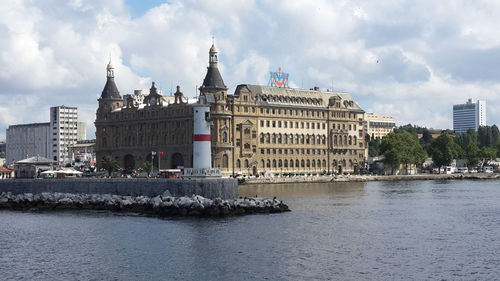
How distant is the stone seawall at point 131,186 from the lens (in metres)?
90.6

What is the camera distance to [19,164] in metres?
138

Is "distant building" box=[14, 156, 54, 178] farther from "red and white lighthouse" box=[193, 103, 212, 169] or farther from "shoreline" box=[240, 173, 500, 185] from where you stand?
"red and white lighthouse" box=[193, 103, 212, 169]

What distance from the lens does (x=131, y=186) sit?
97.7 metres

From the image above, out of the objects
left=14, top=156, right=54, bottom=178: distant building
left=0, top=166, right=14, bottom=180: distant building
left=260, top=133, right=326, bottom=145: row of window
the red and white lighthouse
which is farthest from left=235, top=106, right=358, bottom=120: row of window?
the red and white lighthouse

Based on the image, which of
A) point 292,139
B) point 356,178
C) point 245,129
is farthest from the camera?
point 292,139

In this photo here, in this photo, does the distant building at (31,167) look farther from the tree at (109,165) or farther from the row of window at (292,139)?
the row of window at (292,139)

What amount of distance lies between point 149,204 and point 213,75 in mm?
74488

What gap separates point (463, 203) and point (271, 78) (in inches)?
3257

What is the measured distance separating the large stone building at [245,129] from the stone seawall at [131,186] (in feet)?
171

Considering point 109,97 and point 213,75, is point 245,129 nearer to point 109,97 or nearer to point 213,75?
point 213,75

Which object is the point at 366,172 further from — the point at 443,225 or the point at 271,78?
the point at 443,225

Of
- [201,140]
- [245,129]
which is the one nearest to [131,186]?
[201,140]

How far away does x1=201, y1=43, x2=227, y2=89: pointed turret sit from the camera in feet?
521

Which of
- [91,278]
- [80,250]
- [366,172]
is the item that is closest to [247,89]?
[366,172]
